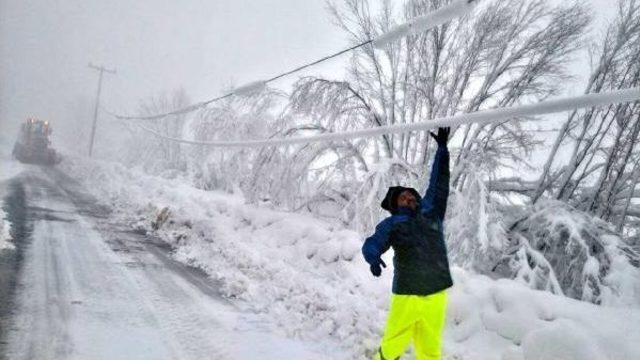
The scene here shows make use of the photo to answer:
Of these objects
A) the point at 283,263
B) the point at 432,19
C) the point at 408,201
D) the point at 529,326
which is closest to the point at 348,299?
the point at 283,263

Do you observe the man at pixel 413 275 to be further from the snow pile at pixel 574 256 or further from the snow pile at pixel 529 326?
the snow pile at pixel 574 256

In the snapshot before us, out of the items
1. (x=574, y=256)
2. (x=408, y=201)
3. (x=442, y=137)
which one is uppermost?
(x=442, y=137)

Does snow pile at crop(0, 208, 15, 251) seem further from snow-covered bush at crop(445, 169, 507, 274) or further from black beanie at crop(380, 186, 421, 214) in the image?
snow-covered bush at crop(445, 169, 507, 274)

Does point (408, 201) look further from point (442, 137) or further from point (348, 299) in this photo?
point (348, 299)

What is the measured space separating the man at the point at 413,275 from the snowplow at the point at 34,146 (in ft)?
95.5

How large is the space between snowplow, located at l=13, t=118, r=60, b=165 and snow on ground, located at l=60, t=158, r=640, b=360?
20739mm

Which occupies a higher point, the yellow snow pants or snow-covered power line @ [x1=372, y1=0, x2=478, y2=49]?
snow-covered power line @ [x1=372, y1=0, x2=478, y2=49]

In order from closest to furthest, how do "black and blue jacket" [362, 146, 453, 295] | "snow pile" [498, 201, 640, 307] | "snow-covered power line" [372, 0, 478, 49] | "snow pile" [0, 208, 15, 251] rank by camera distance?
"black and blue jacket" [362, 146, 453, 295], "snow-covered power line" [372, 0, 478, 49], "snow pile" [0, 208, 15, 251], "snow pile" [498, 201, 640, 307]

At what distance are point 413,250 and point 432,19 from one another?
208 cm

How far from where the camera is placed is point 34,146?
1043 inches

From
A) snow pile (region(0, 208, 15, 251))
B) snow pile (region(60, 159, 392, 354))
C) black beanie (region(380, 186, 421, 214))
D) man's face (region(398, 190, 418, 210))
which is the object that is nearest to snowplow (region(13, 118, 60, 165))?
snow pile (region(60, 159, 392, 354))

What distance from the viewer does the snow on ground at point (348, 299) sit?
398 cm

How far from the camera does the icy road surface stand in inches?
146

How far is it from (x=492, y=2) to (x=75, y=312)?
10949mm
